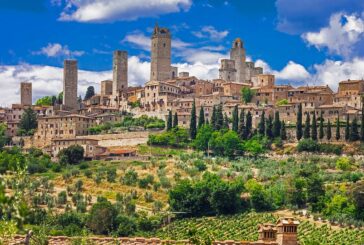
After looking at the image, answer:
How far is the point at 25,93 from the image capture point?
101312 mm

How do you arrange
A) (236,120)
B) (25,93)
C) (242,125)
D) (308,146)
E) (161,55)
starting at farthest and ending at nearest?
1. (25,93)
2. (161,55)
3. (236,120)
4. (242,125)
5. (308,146)

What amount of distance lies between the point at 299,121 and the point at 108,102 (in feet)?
105

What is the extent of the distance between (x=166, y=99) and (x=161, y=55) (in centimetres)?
1263

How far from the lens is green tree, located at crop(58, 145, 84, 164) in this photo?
73375 millimetres

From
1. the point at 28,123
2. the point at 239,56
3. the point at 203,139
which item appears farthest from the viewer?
the point at 239,56

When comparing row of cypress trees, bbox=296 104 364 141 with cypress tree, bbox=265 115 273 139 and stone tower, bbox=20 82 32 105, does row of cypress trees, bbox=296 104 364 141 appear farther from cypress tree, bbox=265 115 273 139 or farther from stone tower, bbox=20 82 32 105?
stone tower, bbox=20 82 32 105

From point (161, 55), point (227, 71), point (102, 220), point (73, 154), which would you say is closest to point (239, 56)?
point (227, 71)

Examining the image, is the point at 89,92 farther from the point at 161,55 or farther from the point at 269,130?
the point at 269,130

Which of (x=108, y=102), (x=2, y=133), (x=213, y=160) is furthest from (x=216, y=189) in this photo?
(x=108, y=102)

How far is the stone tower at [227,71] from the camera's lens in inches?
4173

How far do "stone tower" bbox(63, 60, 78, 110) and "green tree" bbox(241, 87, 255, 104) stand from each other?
2084 centimetres

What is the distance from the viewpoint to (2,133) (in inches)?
3391

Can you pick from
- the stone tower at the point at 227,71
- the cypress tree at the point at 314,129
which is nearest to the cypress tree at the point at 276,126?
the cypress tree at the point at 314,129

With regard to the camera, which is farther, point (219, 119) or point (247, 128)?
point (219, 119)
